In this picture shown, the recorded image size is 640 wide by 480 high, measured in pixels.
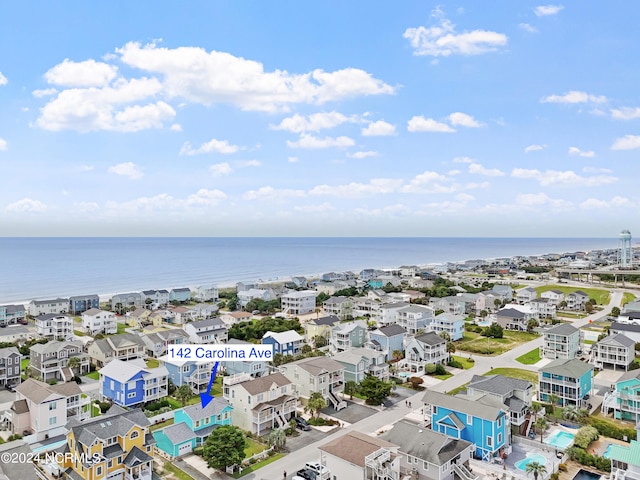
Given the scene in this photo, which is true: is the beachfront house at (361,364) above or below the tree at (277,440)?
above

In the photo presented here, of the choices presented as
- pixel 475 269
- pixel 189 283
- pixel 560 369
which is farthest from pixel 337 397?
pixel 475 269

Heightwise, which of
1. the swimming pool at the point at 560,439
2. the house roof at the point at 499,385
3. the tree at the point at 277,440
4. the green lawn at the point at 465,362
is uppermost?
the house roof at the point at 499,385

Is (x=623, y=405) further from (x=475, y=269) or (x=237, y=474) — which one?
(x=475, y=269)

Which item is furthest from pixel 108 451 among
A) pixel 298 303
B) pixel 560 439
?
pixel 298 303

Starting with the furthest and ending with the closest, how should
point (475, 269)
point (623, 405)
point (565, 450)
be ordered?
point (475, 269) < point (623, 405) < point (565, 450)

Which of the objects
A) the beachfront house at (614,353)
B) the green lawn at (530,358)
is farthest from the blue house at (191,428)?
the beachfront house at (614,353)

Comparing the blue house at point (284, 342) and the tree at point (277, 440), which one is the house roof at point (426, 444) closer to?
the tree at point (277, 440)
